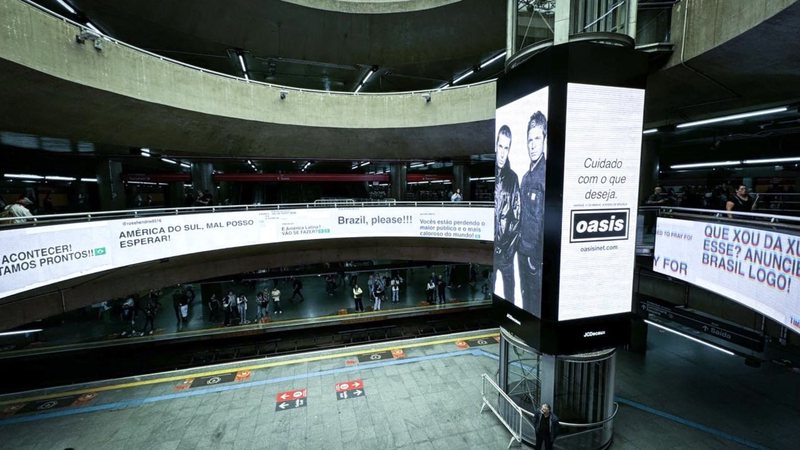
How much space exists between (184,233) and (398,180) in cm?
1261

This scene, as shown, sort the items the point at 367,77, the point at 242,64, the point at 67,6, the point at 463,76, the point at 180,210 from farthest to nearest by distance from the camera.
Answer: the point at 463,76 → the point at 367,77 → the point at 242,64 → the point at 67,6 → the point at 180,210

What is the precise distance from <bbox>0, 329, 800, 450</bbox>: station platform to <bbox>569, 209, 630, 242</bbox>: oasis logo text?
486 centimetres

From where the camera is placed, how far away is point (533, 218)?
21.4 feet

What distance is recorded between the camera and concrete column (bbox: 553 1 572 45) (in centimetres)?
605

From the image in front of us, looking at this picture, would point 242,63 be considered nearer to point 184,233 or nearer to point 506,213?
point 184,233

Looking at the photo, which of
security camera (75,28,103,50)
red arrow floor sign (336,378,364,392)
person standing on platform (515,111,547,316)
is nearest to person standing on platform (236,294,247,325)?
red arrow floor sign (336,378,364,392)

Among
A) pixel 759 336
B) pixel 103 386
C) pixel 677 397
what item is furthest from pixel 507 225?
pixel 103 386

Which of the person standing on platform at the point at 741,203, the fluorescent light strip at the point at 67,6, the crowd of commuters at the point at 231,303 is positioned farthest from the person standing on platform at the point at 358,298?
the fluorescent light strip at the point at 67,6

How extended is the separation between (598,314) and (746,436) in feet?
18.2

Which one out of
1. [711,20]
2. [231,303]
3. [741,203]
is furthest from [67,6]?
[741,203]

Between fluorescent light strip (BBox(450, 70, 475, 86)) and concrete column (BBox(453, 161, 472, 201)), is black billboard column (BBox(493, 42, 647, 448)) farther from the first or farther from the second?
concrete column (BBox(453, 161, 472, 201))

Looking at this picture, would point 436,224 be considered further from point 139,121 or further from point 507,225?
point 139,121

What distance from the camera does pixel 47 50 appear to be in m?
8.15

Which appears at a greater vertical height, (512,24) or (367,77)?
(367,77)
